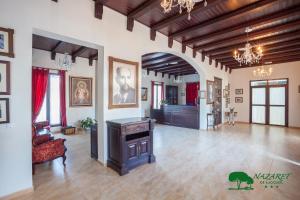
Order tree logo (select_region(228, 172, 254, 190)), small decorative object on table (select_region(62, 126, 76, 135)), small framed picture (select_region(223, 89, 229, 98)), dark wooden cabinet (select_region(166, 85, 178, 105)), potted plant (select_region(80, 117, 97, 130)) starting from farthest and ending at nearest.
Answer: dark wooden cabinet (select_region(166, 85, 178, 105)) < small framed picture (select_region(223, 89, 229, 98)) < potted plant (select_region(80, 117, 97, 130)) < small decorative object on table (select_region(62, 126, 76, 135)) < tree logo (select_region(228, 172, 254, 190))

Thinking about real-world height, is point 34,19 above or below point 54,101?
above

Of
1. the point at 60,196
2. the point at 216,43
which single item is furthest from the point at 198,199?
the point at 216,43

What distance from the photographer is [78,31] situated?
2891mm

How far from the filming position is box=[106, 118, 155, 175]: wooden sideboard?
9.83ft

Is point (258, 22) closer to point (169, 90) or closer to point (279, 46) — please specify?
point (279, 46)

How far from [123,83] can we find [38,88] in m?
3.71

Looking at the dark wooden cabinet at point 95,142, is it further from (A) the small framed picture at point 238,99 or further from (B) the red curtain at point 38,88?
(A) the small framed picture at point 238,99

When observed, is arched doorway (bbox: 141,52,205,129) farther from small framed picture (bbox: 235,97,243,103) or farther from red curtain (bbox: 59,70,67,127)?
red curtain (bbox: 59,70,67,127)

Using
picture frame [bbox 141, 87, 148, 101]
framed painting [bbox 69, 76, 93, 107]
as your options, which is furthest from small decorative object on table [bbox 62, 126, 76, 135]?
picture frame [bbox 141, 87, 148, 101]

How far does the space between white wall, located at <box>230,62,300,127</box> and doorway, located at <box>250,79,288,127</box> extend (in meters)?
0.19

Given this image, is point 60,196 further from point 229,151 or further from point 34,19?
point 229,151

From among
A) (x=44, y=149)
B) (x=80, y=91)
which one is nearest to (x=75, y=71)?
(x=80, y=91)

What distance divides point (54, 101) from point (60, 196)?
4655 millimetres

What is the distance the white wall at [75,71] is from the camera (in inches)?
223
